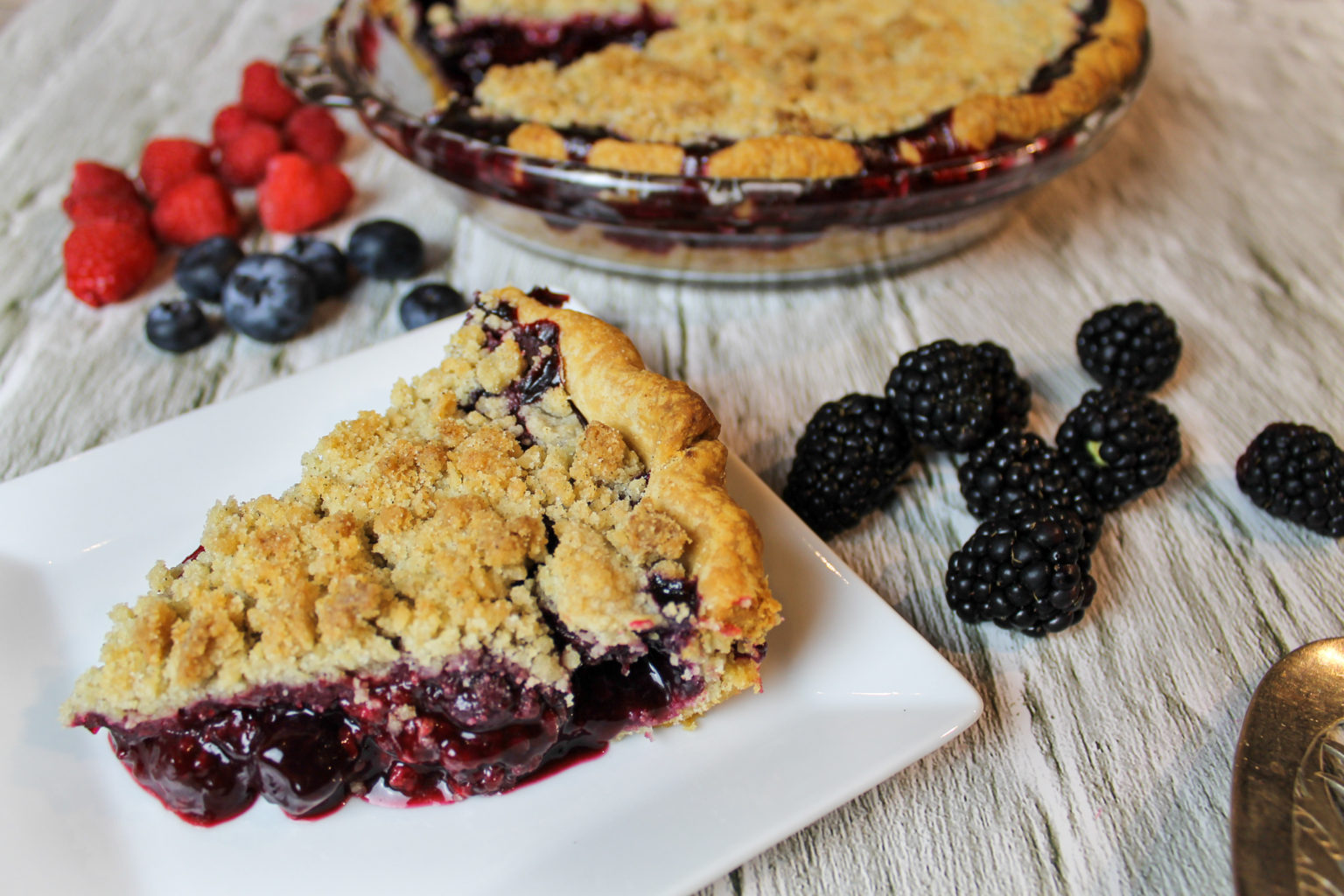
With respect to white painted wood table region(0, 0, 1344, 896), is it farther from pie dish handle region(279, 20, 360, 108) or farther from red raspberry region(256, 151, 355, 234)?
pie dish handle region(279, 20, 360, 108)

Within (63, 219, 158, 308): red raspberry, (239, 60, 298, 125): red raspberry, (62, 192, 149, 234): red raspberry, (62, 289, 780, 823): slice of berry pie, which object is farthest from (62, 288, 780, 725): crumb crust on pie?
(239, 60, 298, 125): red raspberry

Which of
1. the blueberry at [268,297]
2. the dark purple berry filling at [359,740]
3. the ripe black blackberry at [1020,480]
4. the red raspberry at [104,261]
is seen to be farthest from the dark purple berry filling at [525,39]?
the dark purple berry filling at [359,740]

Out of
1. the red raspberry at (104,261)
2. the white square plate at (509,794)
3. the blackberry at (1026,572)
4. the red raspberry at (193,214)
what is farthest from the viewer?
the red raspberry at (193,214)

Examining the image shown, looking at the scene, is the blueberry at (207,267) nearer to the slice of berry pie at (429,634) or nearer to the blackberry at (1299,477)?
the slice of berry pie at (429,634)

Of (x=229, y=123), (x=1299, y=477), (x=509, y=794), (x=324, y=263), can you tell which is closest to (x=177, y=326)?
(x=324, y=263)

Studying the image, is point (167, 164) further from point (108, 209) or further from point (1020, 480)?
point (1020, 480)
